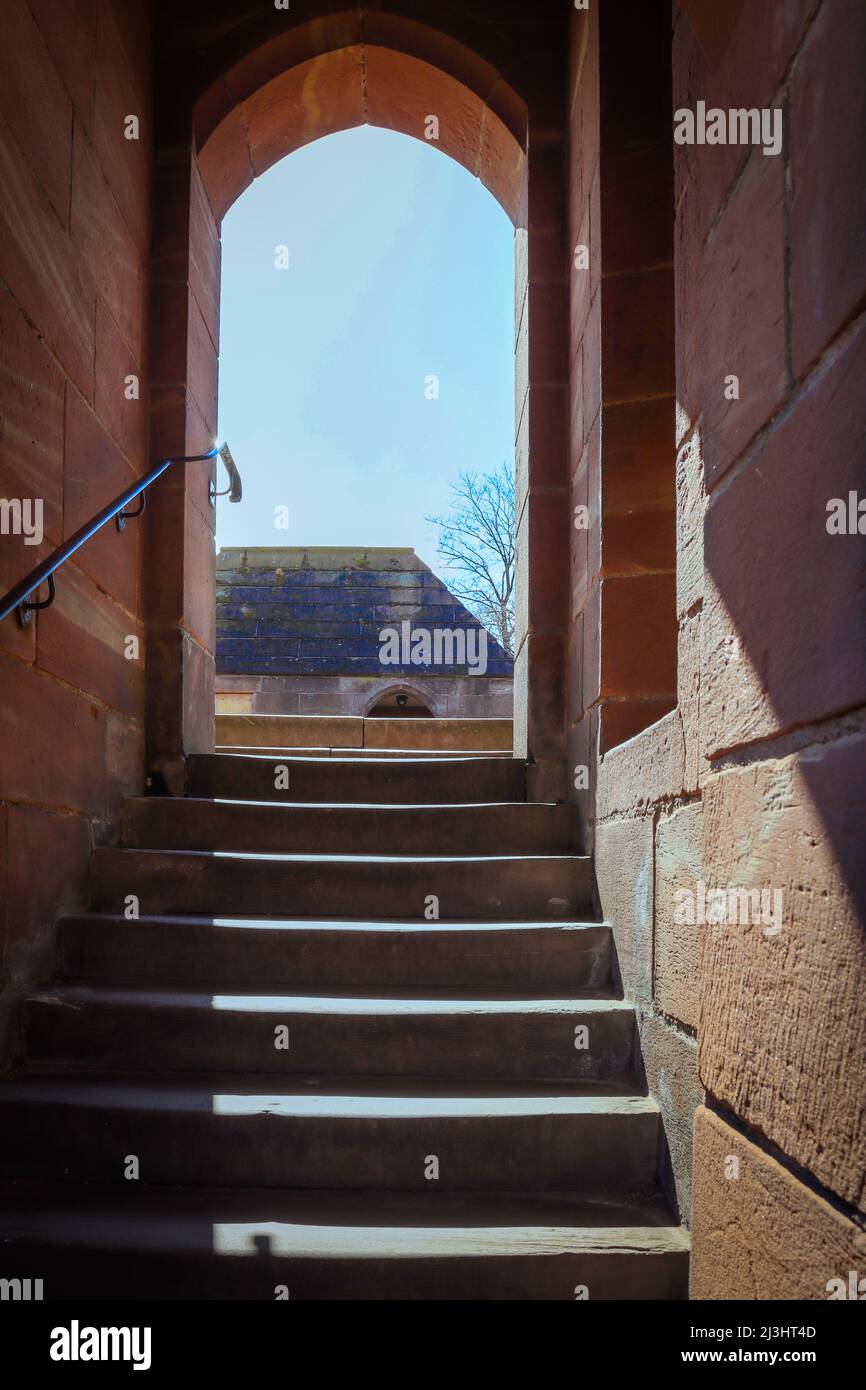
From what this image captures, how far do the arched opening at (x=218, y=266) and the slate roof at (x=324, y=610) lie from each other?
4846mm

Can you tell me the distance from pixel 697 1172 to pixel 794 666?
0.77 meters

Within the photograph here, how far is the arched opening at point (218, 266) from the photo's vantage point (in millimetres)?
3318

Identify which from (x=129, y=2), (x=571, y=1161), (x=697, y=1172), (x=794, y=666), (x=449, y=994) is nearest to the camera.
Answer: (x=794, y=666)

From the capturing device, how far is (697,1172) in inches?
53.1

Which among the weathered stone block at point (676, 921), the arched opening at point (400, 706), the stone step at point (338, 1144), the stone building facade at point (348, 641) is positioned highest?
the stone building facade at point (348, 641)

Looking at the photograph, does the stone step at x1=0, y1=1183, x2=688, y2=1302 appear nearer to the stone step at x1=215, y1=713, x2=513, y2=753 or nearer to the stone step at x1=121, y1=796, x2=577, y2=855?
the stone step at x1=121, y1=796, x2=577, y2=855

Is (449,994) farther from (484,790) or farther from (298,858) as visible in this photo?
(484,790)

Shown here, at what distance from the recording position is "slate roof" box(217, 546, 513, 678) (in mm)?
8602

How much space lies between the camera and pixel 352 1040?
219 cm

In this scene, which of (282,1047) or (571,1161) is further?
(282,1047)

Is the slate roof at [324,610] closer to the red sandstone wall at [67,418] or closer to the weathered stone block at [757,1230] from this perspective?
the red sandstone wall at [67,418]

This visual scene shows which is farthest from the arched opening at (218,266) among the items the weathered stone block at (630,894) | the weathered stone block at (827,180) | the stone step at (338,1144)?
the weathered stone block at (827,180)

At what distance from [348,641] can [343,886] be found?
6223 millimetres

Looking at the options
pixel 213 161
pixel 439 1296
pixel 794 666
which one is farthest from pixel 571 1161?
pixel 213 161
